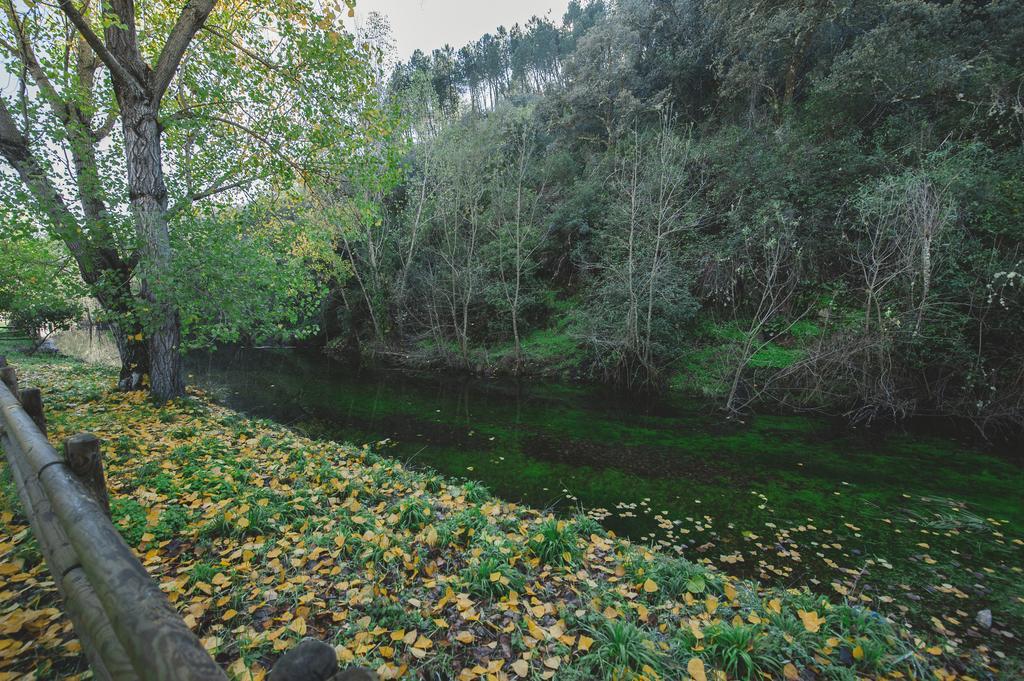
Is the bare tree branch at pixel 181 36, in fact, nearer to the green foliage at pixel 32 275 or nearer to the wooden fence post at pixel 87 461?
the green foliage at pixel 32 275

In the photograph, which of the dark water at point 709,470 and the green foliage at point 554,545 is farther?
the dark water at point 709,470

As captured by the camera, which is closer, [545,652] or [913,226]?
[545,652]

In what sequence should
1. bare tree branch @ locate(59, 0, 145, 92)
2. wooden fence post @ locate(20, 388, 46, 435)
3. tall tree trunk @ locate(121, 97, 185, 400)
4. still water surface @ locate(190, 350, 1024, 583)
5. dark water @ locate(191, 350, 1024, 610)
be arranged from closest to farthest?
wooden fence post @ locate(20, 388, 46, 435) < bare tree branch @ locate(59, 0, 145, 92) < dark water @ locate(191, 350, 1024, 610) < still water surface @ locate(190, 350, 1024, 583) < tall tree trunk @ locate(121, 97, 185, 400)

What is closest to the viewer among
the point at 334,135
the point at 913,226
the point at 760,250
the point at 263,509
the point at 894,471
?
the point at 263,509

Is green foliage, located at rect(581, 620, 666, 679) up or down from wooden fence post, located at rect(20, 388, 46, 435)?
down

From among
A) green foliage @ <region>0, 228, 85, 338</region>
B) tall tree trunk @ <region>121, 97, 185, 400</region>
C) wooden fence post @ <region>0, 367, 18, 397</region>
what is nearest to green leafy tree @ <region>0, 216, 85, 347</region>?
green foliage @ <region>0, 228, 85, 338</region>

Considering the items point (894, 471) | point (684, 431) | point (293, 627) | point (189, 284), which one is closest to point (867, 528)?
point (894, 471)

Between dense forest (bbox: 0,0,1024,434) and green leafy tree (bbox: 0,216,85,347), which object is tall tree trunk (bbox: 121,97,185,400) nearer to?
dense forest (bbox: 0,0,1024,434)

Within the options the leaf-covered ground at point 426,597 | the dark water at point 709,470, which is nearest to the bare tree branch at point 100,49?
the leaf-covered ground at point 426,597

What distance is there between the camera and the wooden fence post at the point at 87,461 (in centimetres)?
271

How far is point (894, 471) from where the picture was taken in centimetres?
833

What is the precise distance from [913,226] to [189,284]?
16.6 metres

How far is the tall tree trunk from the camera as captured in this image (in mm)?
7152

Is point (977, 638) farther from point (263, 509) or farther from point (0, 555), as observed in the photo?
point (0, 555)
